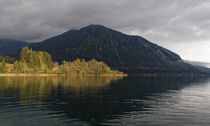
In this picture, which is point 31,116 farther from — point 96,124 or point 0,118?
point 96,124

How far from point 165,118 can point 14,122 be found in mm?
31416

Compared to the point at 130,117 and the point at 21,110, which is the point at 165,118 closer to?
the point at 130,117

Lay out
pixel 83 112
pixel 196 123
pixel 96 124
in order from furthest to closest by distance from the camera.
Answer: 1. pixel 83 112
2. pixel 196 123
3. pixel 96 124

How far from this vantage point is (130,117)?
45.2m

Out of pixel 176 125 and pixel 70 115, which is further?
pixel 70 115

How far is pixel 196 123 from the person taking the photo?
42.6 meters

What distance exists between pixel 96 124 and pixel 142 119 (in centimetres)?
Answer: 1086


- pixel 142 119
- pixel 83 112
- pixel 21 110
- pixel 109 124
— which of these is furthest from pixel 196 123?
pixel 21 110

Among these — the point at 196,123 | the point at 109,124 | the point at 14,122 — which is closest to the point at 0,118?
the point at 14,122

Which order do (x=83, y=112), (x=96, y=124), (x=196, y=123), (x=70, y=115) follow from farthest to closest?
(x=83, y=112), (x=70, y=115), (x=196, y=123), (x=96, y=124)

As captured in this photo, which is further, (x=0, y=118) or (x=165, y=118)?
(x=165, y=118)

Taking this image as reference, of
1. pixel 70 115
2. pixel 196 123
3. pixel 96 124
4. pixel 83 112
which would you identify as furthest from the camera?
pixel 83 112

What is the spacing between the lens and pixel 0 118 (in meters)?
41.2

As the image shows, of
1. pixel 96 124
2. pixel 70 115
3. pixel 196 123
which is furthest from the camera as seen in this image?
pixel 70 115
